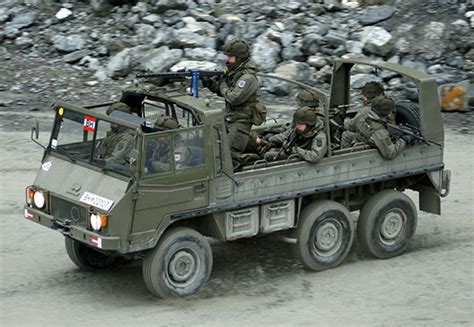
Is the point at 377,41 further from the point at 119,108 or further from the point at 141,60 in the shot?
the point at 119,108

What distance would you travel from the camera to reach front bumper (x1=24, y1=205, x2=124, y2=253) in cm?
1073

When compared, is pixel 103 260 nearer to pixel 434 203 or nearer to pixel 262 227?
pixel 262 227

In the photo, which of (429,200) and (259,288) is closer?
(259,288)

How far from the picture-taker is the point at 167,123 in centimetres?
1130

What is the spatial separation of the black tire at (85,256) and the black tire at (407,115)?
156 inches

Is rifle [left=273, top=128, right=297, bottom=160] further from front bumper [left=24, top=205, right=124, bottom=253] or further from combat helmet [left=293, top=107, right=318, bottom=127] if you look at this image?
front bumper [left=24, top=205, right=124, bottom=253]

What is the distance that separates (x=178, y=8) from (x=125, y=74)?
7.04ft

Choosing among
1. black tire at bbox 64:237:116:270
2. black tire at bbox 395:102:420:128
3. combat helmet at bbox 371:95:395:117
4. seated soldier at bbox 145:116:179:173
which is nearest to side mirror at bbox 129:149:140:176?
seated soldier at bbox 145:116:179:173

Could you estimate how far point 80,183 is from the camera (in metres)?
11.3

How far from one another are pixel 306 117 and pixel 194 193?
1714mm

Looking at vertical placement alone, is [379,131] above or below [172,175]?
above

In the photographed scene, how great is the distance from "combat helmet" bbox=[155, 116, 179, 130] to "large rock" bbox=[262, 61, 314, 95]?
380 inches

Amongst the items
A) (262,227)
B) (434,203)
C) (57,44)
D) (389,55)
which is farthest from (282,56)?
(262,227)

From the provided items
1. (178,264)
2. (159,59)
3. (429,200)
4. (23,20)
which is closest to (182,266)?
(178,264)
